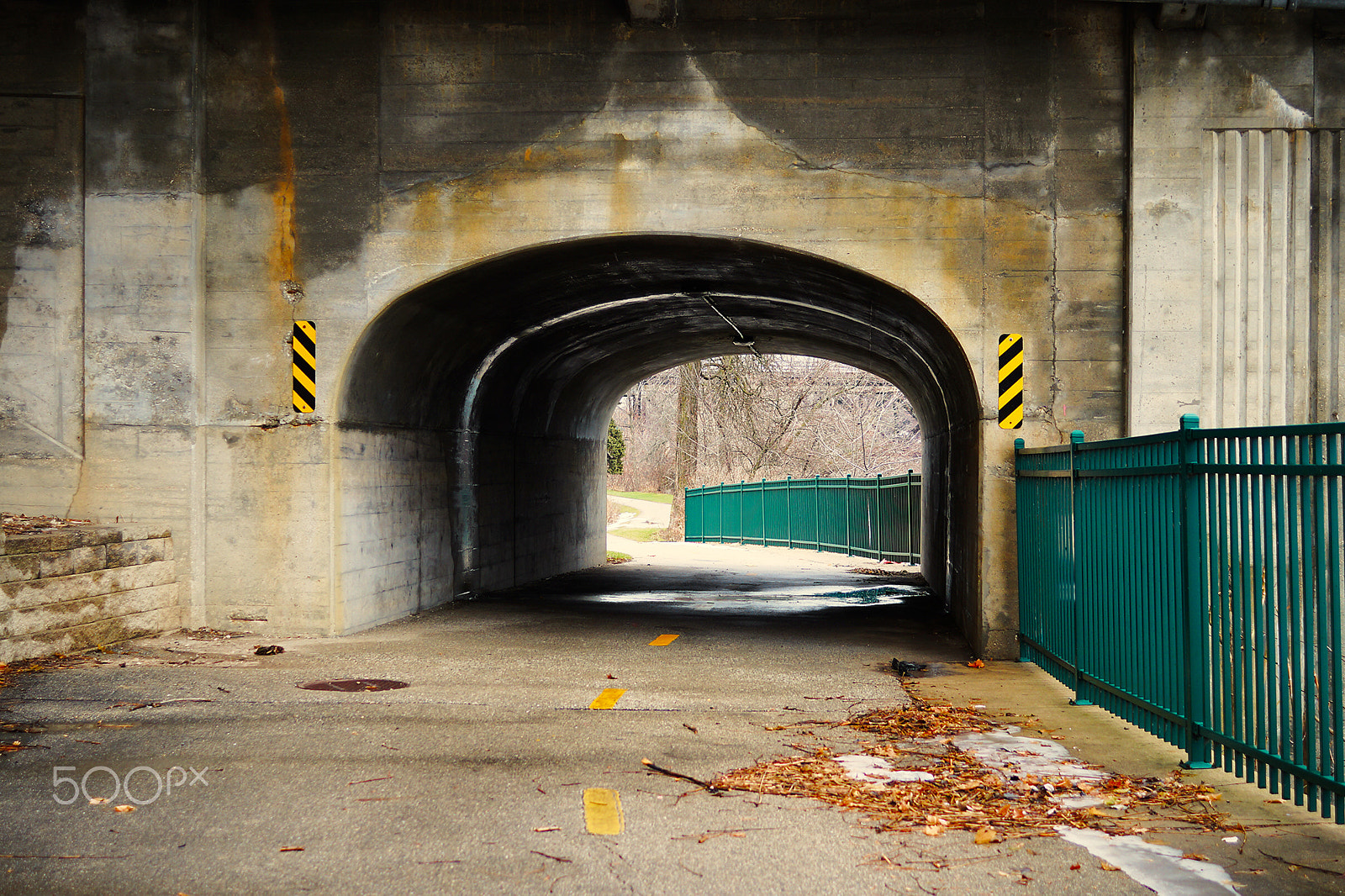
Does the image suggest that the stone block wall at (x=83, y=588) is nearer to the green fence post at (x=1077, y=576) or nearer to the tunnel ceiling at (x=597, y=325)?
the tunnel ceiling at (x=597, y=325)

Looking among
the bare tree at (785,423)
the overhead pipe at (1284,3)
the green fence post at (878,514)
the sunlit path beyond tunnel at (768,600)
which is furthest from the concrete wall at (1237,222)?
the bare tree at (785,423)

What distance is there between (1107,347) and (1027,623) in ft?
8.28

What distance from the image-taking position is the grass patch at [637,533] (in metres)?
37.6

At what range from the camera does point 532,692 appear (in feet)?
25.9

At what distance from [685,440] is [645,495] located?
27.0 meters

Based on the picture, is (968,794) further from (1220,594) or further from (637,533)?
(637,533)

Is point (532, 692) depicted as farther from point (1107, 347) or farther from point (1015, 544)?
point (1107, 347)

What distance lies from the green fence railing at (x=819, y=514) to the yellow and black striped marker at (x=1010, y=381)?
1224cm

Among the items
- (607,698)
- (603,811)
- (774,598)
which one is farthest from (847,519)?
(603,811)

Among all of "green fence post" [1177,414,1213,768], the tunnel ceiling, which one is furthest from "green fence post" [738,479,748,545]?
"green fence post" [1177,414,1213,768]

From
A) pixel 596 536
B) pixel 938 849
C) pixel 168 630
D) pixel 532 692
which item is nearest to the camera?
pixel 938 849

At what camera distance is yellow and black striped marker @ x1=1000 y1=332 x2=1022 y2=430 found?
Result: 31.8 feet

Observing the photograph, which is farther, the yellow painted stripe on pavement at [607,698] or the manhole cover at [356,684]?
the manhole cover at [356,684]

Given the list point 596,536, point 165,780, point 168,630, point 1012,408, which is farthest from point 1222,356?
point 596,536
